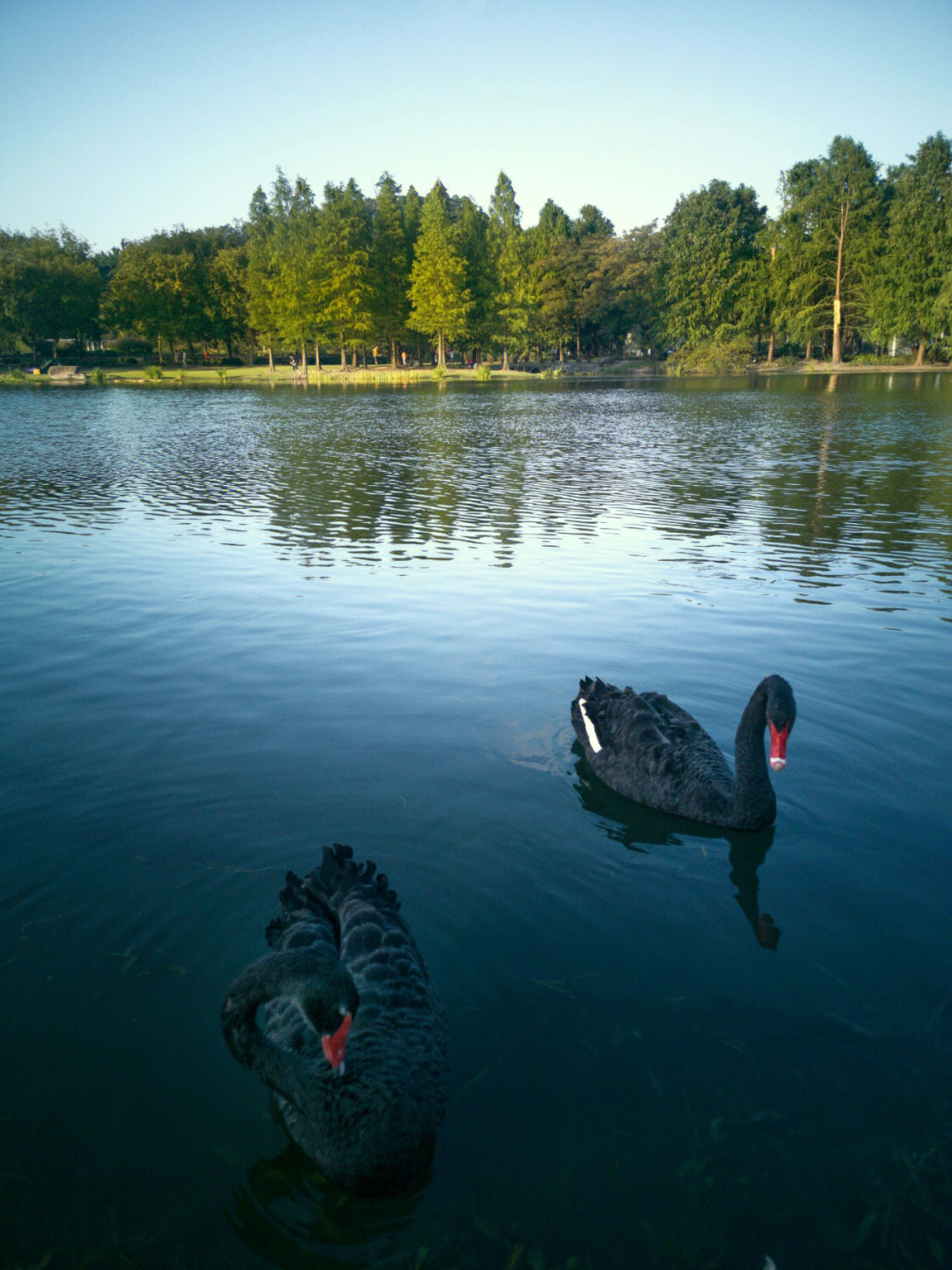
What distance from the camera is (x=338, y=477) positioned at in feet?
69.2

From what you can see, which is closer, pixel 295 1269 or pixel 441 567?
pixel 295 1269

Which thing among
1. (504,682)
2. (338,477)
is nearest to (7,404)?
(338,477)

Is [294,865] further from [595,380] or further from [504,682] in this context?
[595,380]

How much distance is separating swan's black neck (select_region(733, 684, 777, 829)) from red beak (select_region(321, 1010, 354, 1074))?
3105 millimetres

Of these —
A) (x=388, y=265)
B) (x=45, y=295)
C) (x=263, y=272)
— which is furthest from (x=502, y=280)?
(x=45, y=295)

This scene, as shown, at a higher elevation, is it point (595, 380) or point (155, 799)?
point (595, 380)

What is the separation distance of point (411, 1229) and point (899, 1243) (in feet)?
5.72

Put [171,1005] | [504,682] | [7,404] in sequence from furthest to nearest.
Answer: [7,404] < [504,682] < [171,1005]

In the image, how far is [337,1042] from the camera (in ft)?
9.94

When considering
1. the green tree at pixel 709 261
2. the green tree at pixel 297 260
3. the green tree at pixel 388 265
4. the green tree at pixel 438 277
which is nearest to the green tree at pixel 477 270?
the green tree at pixel 438 277

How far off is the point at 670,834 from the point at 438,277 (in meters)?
77.4

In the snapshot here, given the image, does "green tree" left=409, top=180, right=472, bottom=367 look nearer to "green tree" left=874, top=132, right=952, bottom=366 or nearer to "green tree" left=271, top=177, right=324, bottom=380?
"green tree" left=271, top=177, right=324, bottom=380

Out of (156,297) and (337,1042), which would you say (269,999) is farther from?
(156,297)

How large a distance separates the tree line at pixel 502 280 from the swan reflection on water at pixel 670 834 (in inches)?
2757
